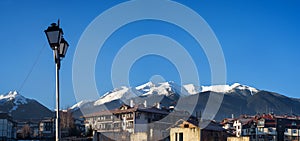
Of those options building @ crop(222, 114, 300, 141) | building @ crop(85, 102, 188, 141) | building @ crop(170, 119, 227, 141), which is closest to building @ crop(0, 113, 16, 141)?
building @ crop(85, 102, 188, 141)

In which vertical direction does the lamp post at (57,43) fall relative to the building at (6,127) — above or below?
above

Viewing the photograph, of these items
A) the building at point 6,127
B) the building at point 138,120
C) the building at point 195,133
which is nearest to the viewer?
the building at point 195,133

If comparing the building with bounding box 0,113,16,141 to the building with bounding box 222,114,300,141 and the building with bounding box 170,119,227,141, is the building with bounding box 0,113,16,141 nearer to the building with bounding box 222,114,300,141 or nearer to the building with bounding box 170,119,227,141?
the building with bounding box 170,119,227,141

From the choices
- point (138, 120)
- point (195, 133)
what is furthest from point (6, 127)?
point (195, 133)

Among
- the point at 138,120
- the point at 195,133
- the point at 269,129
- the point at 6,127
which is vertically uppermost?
the point at 138,120

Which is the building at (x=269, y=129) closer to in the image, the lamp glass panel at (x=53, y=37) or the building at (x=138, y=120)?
the building at (x=138, y=120)

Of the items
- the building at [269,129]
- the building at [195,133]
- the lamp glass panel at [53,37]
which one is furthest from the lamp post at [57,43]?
the building at [269,129]

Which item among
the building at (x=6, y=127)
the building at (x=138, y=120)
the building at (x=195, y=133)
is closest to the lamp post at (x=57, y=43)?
the building at (x=195, y=133)

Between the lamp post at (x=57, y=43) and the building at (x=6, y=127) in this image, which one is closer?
the lamp post at (x=57, y=43)

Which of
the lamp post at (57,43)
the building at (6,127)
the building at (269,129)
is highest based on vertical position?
the lamp post at (57,43)

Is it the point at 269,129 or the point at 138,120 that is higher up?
the point at 138,120

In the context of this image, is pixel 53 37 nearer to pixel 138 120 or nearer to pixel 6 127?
pixel 6 127

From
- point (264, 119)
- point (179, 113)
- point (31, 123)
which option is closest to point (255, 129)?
point (264, 119)

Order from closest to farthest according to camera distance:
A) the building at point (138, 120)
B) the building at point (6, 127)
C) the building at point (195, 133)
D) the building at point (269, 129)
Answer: the building at point (195, 133) → the building at point (6, 127) → the building at point (138, 120) → the building at point (269, 129)
